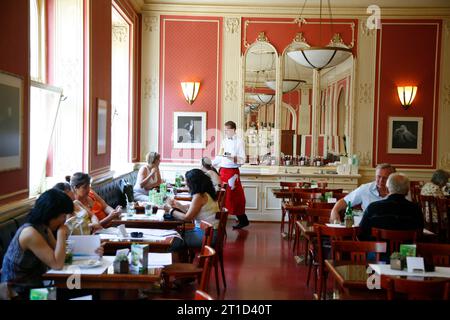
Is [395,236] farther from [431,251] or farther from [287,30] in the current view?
[287,30]

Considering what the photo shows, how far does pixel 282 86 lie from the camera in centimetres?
1206

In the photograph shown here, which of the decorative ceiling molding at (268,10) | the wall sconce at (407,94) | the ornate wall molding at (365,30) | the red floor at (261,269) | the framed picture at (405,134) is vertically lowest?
the red floor at (261,269)

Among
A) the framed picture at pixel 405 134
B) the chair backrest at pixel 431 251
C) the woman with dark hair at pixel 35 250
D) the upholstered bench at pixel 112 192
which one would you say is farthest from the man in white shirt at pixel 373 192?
the framed picture at pixel 405 134

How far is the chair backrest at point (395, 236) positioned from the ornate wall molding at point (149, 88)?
7.81m

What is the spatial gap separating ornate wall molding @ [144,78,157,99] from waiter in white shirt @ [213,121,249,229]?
1.89 meters

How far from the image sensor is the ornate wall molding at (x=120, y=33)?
1122cm

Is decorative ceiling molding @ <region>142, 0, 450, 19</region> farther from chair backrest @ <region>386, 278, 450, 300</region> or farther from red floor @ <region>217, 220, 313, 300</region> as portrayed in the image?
chair backrest @ <region>386, 278, 450, 300</region>

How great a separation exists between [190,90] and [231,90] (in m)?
0.87

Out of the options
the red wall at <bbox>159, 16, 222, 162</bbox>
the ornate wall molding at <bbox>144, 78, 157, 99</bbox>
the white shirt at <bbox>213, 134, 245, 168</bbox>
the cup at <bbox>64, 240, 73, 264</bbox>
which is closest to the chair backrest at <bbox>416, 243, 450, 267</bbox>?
the cup at <bbox>64, 240, 73, 264</bbox>

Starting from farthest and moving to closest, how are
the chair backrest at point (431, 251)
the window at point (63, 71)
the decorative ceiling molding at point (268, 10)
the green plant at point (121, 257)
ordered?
the decorative ceiling molding at point (268, 10) < the window at point (63, 71) < the chair backrest at point (431, 251) < the green plant at point (121, 257)

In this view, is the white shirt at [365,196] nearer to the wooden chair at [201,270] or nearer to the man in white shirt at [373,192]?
the man in white shirt at [373,192]

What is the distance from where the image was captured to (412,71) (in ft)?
39.0

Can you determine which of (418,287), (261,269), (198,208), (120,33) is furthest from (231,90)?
(418,287)

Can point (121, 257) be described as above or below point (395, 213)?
below
